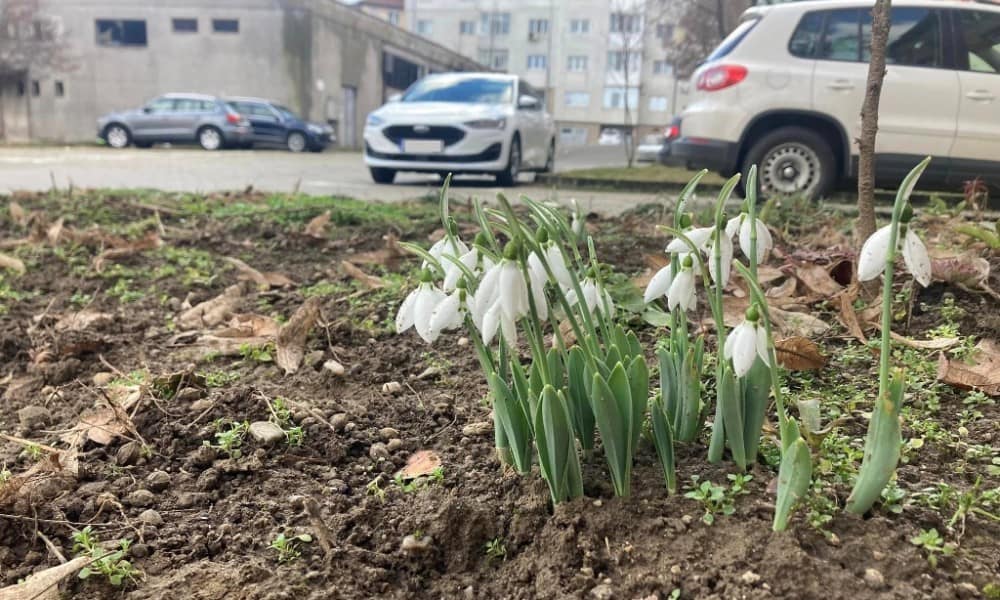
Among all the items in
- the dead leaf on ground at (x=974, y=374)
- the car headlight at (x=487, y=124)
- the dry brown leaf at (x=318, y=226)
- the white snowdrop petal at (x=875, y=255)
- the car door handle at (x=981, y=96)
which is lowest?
the dead leaf on ground at (x=974, y=374)

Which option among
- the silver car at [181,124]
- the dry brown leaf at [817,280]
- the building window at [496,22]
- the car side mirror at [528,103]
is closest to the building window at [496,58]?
the building window at [496,22]

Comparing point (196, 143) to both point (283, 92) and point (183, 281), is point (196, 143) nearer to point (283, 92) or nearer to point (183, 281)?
point (283, 92)

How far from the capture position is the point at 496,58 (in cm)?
5962

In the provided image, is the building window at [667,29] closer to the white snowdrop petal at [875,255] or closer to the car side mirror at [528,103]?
the car side mirror at [528,103]

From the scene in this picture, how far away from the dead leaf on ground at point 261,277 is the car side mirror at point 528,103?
740 cm

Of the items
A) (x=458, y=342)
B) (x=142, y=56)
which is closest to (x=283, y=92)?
(x=142, y=56)

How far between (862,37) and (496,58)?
5507 centimetres

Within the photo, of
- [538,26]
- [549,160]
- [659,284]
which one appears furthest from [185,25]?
[659,284]

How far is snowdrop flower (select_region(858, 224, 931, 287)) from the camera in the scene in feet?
3.97

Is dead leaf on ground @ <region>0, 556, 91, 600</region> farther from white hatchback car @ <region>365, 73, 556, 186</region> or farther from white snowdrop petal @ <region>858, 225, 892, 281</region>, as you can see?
white hatchback car @ <region>365, 73, 556, 186</region>

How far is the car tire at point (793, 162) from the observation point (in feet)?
23.0

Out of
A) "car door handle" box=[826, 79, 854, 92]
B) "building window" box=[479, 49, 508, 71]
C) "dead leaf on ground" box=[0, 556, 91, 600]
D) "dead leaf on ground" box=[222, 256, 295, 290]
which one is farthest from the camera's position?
"building window" box=[479, 49, 508, 71]

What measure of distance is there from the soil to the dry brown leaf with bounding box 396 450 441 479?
2 centimetres

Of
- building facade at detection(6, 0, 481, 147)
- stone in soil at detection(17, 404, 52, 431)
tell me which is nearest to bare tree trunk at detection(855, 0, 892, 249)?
stone in soil at detection(17, 404, 52, 431)
